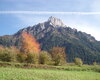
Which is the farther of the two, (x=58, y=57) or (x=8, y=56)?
(x=58, y=57)

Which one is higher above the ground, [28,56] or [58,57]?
[28,56]

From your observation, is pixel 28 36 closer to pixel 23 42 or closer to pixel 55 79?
pixel 23 42

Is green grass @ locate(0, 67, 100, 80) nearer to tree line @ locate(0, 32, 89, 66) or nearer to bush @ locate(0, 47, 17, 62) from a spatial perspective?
tree line @ locate(0, 32, 89, 66)

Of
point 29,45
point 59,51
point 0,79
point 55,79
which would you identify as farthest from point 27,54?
point 0,79

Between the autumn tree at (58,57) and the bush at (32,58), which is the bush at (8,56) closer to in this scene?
the bush at (32,58)

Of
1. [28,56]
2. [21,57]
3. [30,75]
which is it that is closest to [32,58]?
[28,56]

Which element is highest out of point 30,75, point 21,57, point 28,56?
point 28,56

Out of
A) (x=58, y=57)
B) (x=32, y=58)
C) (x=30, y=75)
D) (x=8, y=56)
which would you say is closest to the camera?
(x=30, y=75)

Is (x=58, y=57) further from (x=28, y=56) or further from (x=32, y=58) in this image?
(x=28, y=56)

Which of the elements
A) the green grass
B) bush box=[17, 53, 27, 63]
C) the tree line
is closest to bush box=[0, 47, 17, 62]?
the tree line

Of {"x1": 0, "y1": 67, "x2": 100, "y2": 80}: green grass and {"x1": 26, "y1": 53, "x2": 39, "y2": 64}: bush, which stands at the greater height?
{"x1": 26, "y1": 53, "x2": 39, "y2": 64}: bush

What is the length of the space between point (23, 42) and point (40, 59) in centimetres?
1148

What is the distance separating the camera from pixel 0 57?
327 ft

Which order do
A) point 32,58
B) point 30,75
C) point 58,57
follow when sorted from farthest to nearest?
point 58,57, point 32,58, point 30,75
